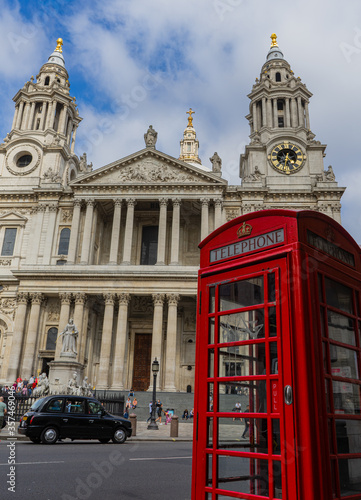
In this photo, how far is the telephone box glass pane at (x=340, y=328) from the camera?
4.19m

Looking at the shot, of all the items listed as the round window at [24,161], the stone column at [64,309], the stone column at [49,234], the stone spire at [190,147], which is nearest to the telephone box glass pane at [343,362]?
the stone column at [64,309]

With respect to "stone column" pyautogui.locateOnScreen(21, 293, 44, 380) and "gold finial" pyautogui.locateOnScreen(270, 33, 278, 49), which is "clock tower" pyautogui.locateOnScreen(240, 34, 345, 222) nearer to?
"gold finial" pyautogui.locateOnScreen(270, 33, 278, 49)

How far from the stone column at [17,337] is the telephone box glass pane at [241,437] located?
33.9 meters

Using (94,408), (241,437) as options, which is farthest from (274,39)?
(241,437)

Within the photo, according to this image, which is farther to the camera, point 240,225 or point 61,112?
point 61,112

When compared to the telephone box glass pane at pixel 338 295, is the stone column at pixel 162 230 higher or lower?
higher

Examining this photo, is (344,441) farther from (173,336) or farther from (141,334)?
(141,334)

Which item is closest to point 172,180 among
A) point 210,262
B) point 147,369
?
point 147,369

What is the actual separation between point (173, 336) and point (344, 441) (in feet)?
106

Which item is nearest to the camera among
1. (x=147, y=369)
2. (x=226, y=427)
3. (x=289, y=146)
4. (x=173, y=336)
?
(x=226, y=427)

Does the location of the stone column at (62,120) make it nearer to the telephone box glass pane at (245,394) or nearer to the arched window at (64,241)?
the arched window at (64,241)

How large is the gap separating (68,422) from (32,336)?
22576mm

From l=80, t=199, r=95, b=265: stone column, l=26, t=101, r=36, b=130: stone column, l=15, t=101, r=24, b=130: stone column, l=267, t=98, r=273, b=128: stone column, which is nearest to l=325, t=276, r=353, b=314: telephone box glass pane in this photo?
l=80, t=199, r=95, b=265: stone column

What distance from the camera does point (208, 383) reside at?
15.0 ft
